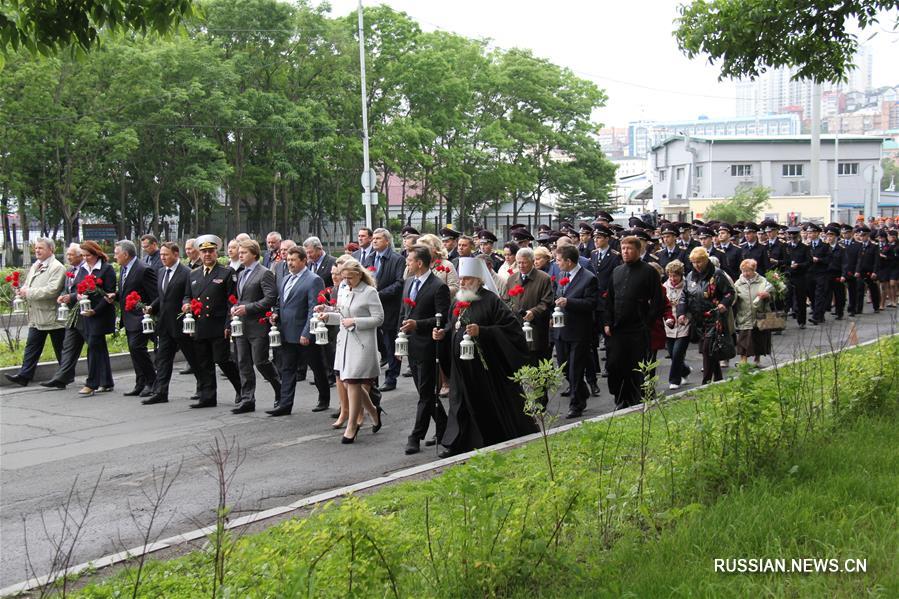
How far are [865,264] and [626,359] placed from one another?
1389cm

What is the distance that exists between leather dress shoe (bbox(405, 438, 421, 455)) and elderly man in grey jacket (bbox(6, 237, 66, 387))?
676 cm

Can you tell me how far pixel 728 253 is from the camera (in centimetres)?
1894

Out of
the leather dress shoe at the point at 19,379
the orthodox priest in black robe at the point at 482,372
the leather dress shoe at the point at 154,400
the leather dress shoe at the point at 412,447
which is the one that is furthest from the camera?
the leather dress shoe at the point at 19,379

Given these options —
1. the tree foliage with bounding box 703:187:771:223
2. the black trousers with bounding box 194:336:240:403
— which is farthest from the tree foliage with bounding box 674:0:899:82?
the tree foliage with bounding box 703:187:771:223

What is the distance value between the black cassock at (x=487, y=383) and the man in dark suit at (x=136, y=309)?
5.60 meters

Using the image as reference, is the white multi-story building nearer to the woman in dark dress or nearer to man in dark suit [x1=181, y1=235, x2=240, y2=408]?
the woman in dark dress

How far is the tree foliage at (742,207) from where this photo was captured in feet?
196

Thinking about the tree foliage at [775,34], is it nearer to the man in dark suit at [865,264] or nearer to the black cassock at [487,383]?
the black cassock at [487,383]

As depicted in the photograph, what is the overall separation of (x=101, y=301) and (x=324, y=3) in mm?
39903

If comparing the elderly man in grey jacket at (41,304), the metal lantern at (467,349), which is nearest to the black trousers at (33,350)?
the elderly man in grey jacket at (41,304)

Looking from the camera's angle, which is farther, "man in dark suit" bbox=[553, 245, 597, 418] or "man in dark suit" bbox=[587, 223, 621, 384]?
"man in dark suit" bbox=[587, 223, 621, 384]

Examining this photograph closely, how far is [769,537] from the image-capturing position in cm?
518

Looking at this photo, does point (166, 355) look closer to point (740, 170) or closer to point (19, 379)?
point (19, 379)

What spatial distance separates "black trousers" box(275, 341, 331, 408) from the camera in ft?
37.4
